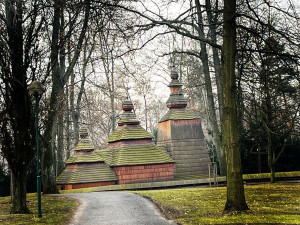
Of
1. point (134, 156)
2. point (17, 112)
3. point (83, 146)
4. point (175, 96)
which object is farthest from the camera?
point (175, 96)

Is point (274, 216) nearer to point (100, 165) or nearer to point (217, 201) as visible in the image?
point (217, 201)

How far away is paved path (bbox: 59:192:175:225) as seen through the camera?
38.5 feet

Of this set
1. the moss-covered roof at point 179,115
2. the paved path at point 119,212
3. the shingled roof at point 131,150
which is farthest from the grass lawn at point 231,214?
the moss-covered roof at point 179,115

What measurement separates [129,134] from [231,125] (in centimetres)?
2071

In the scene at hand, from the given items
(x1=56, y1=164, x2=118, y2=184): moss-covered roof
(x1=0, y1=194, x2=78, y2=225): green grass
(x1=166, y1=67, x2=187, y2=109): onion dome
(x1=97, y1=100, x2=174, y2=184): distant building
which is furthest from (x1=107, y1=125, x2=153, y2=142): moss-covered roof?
(x1=0, y1=194, x2=78, y2=225): green grass

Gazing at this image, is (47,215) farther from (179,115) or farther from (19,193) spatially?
(179,115)

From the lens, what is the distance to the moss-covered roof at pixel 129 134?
3225 centimetres

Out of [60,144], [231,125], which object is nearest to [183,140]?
[60,144]

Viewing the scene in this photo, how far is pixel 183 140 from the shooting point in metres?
33.1

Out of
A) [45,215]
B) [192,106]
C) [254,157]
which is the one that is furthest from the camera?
[192,106]

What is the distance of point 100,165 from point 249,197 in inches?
691

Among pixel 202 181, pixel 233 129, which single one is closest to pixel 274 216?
pixel 233 129

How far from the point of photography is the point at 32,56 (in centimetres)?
1423

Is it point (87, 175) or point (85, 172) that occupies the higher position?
point (85, 172)
